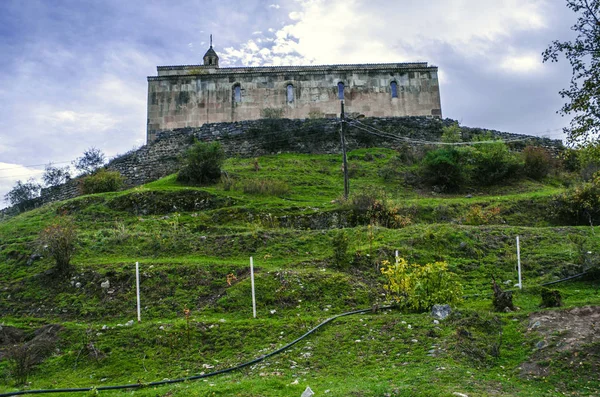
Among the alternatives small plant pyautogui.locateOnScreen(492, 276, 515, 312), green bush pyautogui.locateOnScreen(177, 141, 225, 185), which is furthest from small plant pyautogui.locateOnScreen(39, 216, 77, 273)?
small plant pyautogui.locateOnScreen(492, 276, 515, 312)

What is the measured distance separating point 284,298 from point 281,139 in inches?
756

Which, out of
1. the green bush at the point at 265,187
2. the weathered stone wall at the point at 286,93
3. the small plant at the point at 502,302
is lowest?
the small plant at the point at 502,302

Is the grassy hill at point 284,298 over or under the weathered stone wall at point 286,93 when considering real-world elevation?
under

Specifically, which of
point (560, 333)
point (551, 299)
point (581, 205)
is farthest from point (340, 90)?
point (560, 333)

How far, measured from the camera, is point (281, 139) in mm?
29328

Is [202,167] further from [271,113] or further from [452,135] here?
[452,135]

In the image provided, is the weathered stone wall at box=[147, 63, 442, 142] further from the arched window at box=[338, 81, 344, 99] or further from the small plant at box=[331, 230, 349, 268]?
the small plant at box=[331, 230, 349, 268]

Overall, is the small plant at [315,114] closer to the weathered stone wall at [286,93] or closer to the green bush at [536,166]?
the weathered stone wall at [286,93]

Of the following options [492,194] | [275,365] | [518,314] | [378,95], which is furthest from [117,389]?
[378,95]

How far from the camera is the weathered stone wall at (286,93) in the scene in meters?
34.9

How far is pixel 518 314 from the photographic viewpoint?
29.2 ft

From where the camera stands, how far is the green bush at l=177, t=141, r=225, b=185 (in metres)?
22.9

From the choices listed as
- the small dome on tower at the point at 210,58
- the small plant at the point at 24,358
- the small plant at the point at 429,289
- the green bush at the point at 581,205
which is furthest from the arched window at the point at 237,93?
the small plant at the point at 24,358

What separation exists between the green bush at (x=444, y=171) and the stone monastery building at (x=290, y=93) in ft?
41.4
